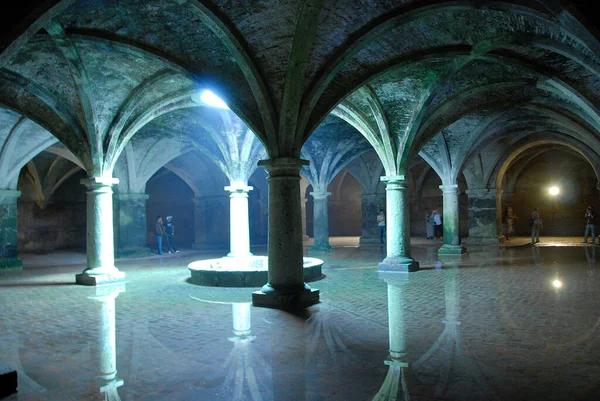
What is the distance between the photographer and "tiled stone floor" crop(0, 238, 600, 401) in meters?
3.91

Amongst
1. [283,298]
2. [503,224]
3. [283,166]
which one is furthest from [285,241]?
[503,224]

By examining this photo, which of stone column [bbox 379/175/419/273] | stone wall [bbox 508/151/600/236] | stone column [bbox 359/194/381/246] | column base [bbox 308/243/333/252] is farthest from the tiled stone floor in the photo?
stone wall [bbox 508/151/600/236]

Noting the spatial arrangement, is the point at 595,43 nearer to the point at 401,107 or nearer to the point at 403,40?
the point at 403,40

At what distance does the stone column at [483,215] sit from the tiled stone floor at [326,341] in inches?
395

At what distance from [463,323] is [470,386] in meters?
2.37

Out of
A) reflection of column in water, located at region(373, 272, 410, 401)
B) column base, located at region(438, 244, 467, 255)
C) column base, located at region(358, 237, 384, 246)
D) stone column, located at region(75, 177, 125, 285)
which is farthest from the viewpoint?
column base, located at region(358, 237, 384, 246)

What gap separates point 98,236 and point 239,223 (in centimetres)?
465

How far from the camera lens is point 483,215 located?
20.2 m

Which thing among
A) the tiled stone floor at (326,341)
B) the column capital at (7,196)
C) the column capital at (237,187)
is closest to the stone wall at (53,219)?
the column capital at (7,196)

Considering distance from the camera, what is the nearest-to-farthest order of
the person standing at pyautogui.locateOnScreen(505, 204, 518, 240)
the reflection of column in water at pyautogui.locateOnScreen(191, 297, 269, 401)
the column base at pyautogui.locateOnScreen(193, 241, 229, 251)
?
the reflection of column in water at pyautogui.locateOnScreen(191, 297, 269, 401) < the column base at pyautogui.locateOnScreen(193, 241, 229, 251) < the person standing at pyautogui.locateOnScreen(505, 204, 518, 240)

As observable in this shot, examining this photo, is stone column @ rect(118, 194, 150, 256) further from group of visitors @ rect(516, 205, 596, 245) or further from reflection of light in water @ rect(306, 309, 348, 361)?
group of visitors @ rect(516, 205, 596, 245)

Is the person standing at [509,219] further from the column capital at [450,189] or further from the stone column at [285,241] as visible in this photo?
the stone column at [285,241]

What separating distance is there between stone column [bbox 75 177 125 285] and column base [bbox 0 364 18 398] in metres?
6.69

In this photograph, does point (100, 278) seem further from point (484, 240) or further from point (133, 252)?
point (484, 240)
